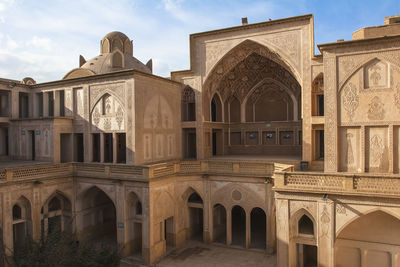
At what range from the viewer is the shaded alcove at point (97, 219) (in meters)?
16.2

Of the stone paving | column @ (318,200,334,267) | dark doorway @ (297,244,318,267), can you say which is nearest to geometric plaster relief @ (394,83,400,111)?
column @ (318,200,334,267)

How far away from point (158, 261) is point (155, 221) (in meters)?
1.84

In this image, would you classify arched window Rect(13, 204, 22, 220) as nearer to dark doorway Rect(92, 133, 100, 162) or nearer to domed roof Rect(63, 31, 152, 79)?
dark doorway Rect(92, 133, 100, 162)

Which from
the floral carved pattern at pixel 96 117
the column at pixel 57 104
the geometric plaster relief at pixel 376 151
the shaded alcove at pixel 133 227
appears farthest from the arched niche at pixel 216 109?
the geometric plaster relief at pixel 376 151

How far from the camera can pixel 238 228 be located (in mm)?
18016

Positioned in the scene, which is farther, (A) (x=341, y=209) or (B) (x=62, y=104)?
(B) (x=62, y=104)

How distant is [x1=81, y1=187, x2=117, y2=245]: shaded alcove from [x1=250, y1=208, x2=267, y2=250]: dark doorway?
7.26m

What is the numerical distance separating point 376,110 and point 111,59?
17.8 metres

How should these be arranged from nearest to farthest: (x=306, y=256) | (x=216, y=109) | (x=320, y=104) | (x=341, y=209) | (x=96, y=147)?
(x=341, y=209) < (x=306, y=256) < (x=320, y=104) < (x=96, y=147) < (x=216, y=109)

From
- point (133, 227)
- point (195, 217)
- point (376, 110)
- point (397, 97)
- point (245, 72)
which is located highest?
point (245, 72)

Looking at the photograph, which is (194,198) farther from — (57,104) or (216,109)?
(57,104)

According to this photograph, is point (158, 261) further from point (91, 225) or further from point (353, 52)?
point (353, 52)

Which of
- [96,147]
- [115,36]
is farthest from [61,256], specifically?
[115,36]

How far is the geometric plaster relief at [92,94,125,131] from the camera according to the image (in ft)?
52.6
